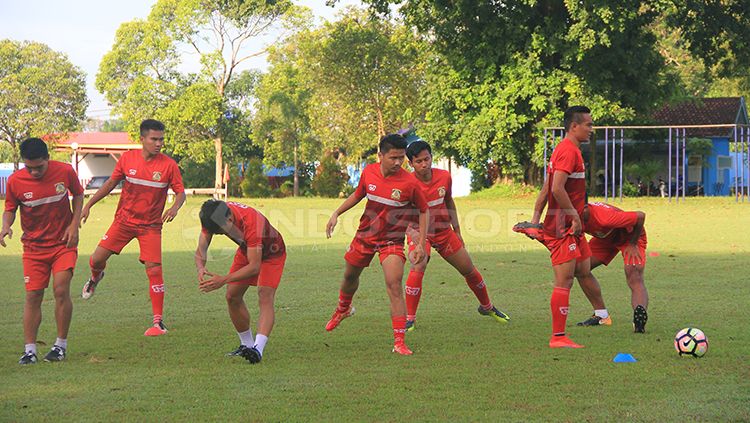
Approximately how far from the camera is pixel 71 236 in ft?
30.0

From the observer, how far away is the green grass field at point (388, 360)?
6.79m

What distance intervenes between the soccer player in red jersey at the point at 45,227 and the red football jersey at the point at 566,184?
434cm

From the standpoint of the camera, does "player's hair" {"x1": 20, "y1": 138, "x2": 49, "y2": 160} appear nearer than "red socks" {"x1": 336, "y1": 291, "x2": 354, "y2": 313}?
Yes

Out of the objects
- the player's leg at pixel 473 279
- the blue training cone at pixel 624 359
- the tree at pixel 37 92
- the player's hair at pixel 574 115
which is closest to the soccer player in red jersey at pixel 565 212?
the player's hair at pixel 574 115

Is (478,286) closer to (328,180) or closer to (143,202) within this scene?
(143,202)

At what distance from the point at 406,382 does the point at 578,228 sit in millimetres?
2460

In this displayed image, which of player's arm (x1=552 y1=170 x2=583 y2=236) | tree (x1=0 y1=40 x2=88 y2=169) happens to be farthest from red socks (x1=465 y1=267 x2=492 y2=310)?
tree (x1=0 y1=40 x2=88 y2=169)

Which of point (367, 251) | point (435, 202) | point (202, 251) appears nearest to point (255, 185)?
point (435, 202)

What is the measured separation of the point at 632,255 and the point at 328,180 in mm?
56517

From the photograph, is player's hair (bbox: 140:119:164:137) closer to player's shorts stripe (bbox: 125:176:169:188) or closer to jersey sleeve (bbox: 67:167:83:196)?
player's shorts stripe (bbox: 125:176:169:188)

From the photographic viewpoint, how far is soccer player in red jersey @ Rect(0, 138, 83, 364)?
9031 millimetres

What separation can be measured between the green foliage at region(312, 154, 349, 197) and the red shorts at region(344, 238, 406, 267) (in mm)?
56468

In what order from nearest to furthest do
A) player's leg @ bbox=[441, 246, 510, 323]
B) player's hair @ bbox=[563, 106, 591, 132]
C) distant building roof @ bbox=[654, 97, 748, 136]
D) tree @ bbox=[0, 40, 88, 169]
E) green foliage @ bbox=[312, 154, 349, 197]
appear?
player's hair @ bbox=[563, 106, 591, 132] → player's leg @ bbox=[441, 246, 510, 323] → distant building roof @ bbox=[654, 97, 748, 136] → green foliage @ bbox=[312, 154, 349, 197] → tree @ bbox=[0, 40, 88, 169]

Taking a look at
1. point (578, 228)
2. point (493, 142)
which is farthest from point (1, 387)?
point (493, 142)
